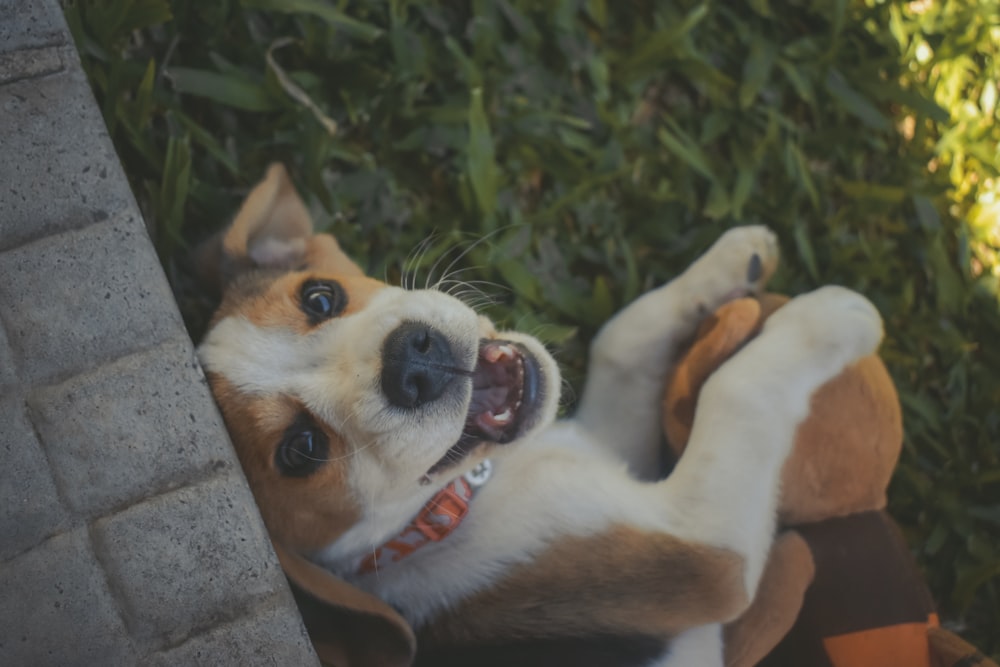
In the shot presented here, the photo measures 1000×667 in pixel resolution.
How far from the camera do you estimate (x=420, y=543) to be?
92.9 inches

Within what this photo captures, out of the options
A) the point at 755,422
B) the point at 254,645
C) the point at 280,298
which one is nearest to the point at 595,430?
the point at 755,422

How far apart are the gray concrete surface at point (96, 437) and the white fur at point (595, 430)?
0.33 metres

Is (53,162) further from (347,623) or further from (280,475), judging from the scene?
(347,623)

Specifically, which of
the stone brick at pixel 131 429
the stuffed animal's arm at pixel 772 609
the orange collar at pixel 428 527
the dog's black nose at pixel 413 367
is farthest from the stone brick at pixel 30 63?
the stuffed animal's arm at pixel 772 609

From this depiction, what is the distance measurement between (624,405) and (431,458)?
42.3 inches

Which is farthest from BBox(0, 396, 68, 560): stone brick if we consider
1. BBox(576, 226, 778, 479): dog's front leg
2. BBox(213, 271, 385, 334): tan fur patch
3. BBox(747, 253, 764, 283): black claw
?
BBox(747, 253, 764, 283): black claw

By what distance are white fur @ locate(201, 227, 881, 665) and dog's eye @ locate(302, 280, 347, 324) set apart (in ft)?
0.27

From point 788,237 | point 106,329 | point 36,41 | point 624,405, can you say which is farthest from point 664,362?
point 36,41

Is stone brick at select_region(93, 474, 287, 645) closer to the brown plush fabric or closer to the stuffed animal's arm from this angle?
the stuffed animal's arm

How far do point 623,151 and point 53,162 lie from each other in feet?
7.34

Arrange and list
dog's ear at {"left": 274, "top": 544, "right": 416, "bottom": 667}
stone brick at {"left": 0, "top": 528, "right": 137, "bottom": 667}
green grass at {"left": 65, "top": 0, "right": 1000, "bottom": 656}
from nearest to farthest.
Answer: stone brick at {"left": 0, "top": 528, "right": 137, "bottom": 667} → dog's ear at {"left": 274, "top": 544, "right": 416, "bottom": 667} → green grass at {"left": 65, "top": 0, "right": 1000, "bottom": 656}

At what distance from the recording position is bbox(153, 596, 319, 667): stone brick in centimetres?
175

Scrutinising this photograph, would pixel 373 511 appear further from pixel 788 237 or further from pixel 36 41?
pixel 788 237

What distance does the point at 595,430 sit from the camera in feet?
9.85
